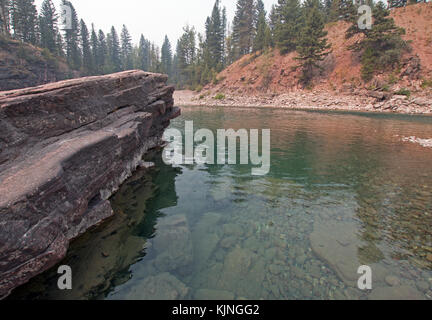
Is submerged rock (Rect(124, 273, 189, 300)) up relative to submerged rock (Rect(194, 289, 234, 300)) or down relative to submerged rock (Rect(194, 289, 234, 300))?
up

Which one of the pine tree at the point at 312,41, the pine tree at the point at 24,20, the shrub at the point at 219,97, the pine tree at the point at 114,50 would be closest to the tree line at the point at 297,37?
the pine tree at the point at 312,41

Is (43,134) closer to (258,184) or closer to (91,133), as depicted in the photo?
(91,133)

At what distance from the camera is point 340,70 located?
5350 centimetres

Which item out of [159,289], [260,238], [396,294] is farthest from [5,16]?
[396,294]

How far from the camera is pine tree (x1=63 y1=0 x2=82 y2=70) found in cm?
8389

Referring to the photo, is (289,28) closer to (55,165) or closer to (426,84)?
(426,84)

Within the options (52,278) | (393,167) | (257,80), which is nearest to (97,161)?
(52,278)

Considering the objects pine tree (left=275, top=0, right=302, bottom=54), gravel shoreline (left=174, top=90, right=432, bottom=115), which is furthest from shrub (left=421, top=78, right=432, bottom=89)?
pine tree (left=275, top=0, right=302, bottom=54)

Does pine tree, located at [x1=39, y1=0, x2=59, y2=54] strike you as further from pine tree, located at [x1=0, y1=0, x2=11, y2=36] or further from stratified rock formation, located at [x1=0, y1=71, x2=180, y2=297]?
stratified rock formation, located at [x1=0, y1=71, x2=180, y2=297]

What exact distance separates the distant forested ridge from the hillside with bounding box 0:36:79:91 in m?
9.01

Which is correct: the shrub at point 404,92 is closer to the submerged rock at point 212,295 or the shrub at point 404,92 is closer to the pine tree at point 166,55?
the submerged rock at point 212,295

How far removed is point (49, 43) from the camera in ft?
255

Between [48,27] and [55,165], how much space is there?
104 meters

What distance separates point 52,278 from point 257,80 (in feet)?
225
